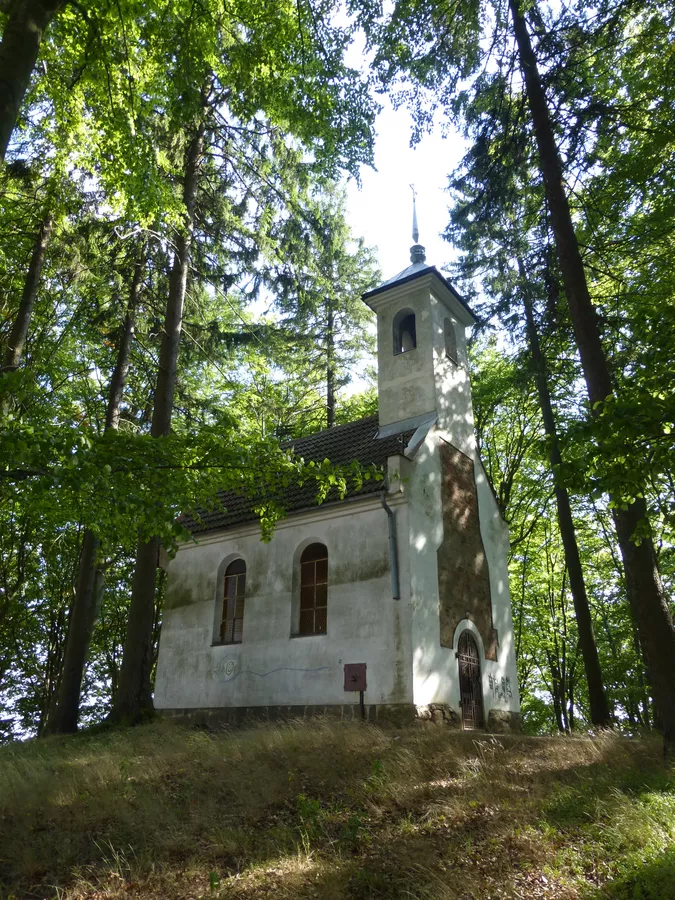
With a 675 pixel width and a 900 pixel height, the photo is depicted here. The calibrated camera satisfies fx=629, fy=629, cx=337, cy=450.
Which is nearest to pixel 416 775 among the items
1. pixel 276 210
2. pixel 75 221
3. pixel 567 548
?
pixel 567 548

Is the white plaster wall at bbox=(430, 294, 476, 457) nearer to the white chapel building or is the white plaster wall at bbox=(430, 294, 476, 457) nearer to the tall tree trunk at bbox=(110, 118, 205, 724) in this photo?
the white chapel building

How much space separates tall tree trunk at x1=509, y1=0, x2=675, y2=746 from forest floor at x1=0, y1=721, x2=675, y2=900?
3.67 ft

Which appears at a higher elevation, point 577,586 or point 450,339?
point 450,339

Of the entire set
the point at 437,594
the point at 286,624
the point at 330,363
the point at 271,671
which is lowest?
the point at 271,671

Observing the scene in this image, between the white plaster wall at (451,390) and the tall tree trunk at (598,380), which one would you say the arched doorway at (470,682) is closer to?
the white plaster wall at (451,390)

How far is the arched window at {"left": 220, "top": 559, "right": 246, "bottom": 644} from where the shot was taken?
1474 centimetres

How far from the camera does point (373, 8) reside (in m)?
10.6

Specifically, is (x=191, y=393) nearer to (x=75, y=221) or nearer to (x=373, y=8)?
(x=75, y=221)

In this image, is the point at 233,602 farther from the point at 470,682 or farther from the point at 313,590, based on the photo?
the point at 470,682

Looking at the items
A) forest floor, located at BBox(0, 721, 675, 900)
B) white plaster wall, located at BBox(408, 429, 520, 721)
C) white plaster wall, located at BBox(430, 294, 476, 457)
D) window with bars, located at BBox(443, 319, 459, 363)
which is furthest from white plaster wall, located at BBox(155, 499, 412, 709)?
window with bars, located at BBox(443, 319, 459, 363)

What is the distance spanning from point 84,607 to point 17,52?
12.9 metres

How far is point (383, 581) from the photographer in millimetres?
12203

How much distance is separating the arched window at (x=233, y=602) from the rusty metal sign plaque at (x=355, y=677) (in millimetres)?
3592

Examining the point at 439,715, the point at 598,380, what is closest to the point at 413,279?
the point at 598,380
